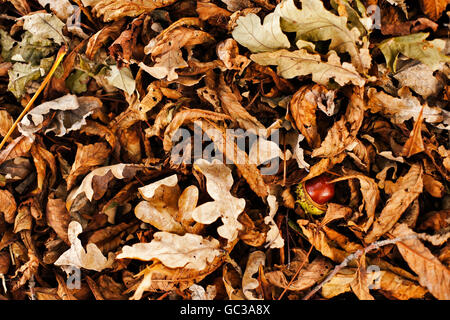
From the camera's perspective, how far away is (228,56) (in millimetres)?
1321

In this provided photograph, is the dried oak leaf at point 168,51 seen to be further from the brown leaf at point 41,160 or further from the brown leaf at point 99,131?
the brown leaf at point 41,160

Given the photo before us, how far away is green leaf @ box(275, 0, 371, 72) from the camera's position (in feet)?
4.09

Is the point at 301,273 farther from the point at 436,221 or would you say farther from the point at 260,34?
the point at 260,34

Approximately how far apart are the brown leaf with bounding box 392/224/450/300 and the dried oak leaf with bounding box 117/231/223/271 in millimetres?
650

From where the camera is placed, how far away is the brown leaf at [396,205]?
134 centimetres

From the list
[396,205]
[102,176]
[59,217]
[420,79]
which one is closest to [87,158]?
[102,176]

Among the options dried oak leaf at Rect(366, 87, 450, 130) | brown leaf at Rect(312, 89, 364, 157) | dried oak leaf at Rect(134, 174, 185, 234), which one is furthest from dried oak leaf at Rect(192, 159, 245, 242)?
dried oak leaf at Rect(366, 87, 450, 130)

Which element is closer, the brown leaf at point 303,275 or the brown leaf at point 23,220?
Answer: the brown leaf at point 303,275

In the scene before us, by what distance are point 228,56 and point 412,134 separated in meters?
0.69

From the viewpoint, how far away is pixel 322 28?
129cm

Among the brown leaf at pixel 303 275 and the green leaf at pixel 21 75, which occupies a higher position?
the green leaf at pixel 21 75

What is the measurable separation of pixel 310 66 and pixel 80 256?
105 centimetres

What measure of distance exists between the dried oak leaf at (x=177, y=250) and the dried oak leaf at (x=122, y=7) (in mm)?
794

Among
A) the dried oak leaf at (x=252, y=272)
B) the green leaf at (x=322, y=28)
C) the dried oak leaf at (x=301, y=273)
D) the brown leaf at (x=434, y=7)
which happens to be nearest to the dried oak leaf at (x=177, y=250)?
the dried oak leaf at (x=252, y=272)
